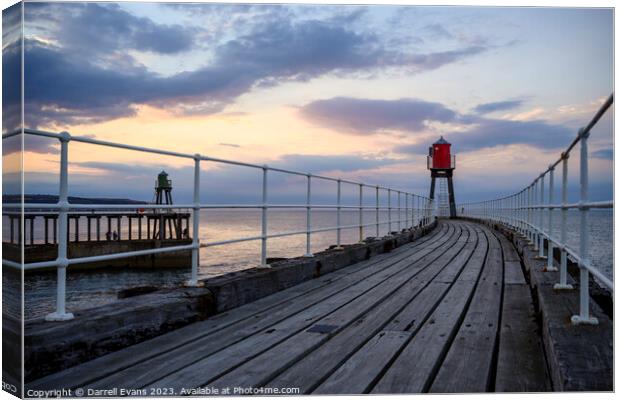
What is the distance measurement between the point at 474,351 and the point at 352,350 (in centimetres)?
Result: 60

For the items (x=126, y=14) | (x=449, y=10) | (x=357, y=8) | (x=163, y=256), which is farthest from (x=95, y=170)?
(x=163, y=256)

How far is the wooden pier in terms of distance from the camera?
2094 millimetres

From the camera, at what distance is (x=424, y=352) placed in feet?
8.10

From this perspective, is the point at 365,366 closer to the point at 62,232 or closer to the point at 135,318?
the point at 135,318

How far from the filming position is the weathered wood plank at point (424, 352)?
2064mm

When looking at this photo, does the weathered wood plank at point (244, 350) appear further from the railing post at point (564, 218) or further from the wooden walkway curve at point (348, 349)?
the railing post at point (564, 218)

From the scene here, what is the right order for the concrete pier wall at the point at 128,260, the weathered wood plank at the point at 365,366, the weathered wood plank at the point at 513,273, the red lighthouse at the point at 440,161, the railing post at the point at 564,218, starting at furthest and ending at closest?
1. the concrete pier wall at the point at 128,260
2. the red lighthouse at the point at 440,161
3. the weathered wood plank at the point at 513,273
4. the railing post at the point at 564,218
5. the weathered wood plank at the point at 365,366

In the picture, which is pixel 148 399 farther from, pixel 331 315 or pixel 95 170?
pixel 95 170

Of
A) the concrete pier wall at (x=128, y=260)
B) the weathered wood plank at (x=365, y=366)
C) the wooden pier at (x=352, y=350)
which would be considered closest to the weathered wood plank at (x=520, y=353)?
the wooden pier at (x=352, y=350)

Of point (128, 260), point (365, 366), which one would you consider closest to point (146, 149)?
point (365, 366)

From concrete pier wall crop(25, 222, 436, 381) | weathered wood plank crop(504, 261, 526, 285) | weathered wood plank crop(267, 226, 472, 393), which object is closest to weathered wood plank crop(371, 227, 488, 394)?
weathered wood plank crop(267, 226, 472, 393)

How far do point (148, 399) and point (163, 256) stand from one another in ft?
99.0

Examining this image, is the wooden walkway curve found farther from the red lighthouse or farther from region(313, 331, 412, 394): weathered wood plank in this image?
the red lighthouse

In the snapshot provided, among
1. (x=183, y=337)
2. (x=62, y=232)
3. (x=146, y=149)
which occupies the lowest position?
(x=183, y=337)
